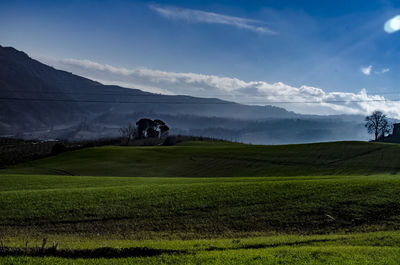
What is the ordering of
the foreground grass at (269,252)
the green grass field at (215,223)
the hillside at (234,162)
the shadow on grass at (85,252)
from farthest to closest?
1. the hillside at (234,162)
2. the shadow on grass at (85,252)
3. the green grass field at (215,223)
4. the foreground grass at (269,252)

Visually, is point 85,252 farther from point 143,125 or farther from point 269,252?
point 143,125

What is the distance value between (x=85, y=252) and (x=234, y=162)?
56.6m

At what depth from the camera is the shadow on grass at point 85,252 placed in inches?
525

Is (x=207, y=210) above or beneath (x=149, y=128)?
beneath

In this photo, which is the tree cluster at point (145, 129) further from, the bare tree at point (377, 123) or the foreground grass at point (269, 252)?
the foreground grass at point (269, 252)

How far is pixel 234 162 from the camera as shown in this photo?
68938mm

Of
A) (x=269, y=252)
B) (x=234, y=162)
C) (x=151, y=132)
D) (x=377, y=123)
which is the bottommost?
(x=234, y=162)

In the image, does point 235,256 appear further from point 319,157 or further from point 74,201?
point 319,157

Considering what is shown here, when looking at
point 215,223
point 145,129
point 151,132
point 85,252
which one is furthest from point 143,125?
point 85,252

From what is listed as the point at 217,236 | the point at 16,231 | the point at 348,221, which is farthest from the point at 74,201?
the point at 348,221

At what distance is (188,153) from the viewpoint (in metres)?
86.0

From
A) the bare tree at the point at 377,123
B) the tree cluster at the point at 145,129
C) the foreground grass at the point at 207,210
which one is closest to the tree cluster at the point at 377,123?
the bare tree at the point at 377,123

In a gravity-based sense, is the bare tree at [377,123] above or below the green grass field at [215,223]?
above

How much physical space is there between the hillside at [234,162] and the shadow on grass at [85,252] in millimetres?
42750
